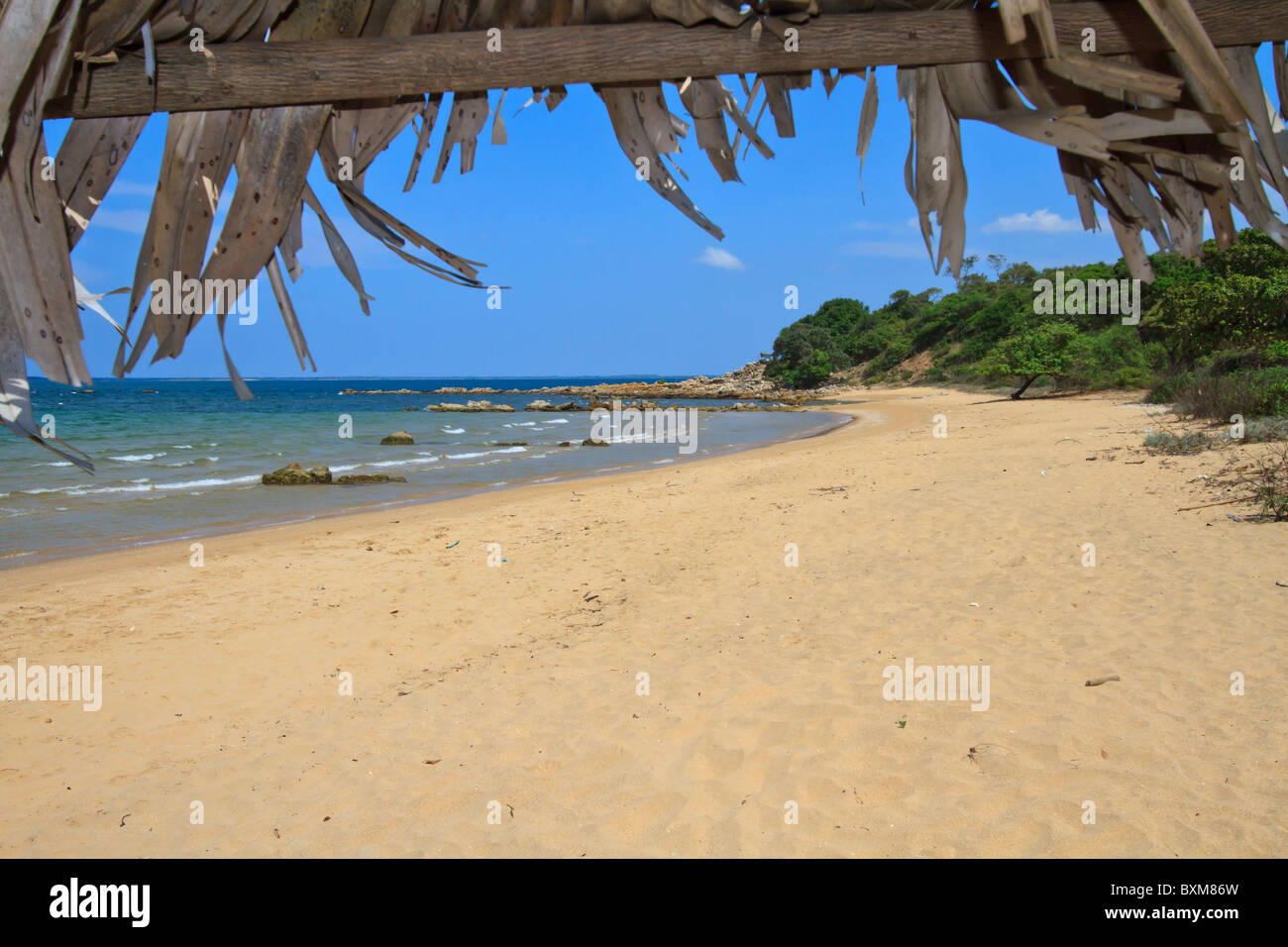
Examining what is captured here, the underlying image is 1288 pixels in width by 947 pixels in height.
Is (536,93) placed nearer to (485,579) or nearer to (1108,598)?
(1108,598)

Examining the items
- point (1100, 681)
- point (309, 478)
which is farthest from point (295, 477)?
point (1100, 681)

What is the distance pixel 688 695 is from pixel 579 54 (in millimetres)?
3971

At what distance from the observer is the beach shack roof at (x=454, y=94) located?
1874 millimetres

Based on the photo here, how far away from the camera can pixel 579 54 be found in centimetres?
197

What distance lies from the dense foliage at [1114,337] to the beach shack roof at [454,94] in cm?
66

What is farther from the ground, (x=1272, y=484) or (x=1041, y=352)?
(x=1041, y=352)

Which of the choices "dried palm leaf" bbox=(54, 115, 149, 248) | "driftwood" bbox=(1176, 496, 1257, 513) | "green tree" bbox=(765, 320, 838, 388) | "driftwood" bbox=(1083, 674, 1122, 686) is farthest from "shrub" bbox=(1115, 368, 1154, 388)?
"green tree" bbox=(765, 320, 838, 388)

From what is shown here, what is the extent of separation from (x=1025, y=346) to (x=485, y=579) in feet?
98.0

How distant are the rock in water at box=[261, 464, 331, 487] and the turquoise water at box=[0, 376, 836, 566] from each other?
35 centimetres

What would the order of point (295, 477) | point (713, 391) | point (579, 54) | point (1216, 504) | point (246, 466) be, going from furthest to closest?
1. point (713, 391)
2. point (246, 466)
3. point (295, 477)
4. point (1216, 504)
5. point (579, 54)

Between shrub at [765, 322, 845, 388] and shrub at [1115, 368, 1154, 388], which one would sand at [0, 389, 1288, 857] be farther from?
shrub at [765, 322, 845, 388]

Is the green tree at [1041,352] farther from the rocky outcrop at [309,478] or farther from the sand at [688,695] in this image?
the rocky outcrop at [309,478]

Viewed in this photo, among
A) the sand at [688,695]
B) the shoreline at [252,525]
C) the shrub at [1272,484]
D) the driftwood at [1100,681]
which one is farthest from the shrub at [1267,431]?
the shoreline at [252,525]

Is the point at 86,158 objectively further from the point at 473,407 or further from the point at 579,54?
the point at 473,407
